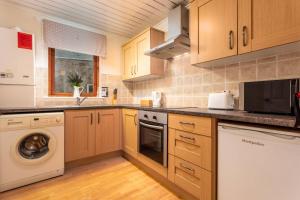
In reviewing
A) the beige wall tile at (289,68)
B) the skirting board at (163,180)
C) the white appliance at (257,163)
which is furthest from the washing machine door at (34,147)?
the beige wall tile at (289,68)

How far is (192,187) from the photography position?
4.84 feet

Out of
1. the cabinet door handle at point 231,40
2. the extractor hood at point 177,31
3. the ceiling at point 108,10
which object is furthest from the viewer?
the ceiling at point 108,10

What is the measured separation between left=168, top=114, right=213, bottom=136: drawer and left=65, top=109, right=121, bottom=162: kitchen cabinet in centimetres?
125

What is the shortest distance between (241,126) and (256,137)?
0.37 ft

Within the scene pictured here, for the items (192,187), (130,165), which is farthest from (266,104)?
(130,165)

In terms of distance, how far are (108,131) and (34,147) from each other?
38.9 inches

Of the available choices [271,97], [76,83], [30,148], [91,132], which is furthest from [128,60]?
[271,97]

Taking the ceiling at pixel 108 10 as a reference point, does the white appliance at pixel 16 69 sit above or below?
below

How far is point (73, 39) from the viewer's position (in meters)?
2.76

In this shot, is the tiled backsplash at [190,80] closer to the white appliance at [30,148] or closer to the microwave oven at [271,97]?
the microwave oven at [271,97]

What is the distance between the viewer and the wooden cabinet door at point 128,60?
301cm

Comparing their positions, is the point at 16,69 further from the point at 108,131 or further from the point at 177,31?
the point at 177,31

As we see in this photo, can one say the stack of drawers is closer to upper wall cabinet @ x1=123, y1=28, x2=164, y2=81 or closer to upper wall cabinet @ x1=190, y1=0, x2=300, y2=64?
upper wall cabinet @ x1=190, y1=0, x2=300, y2=64

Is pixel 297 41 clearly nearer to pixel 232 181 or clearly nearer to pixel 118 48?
pixel 232 181
